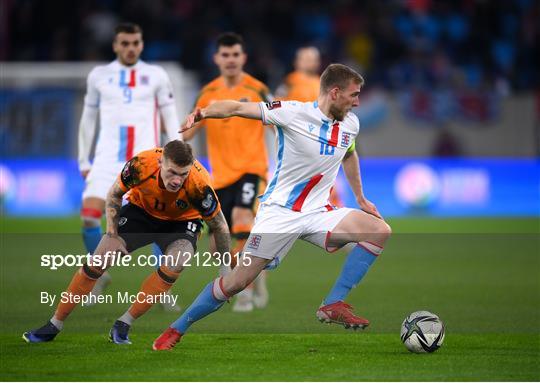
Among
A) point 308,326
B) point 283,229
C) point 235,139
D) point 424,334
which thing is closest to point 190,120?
point 283,229

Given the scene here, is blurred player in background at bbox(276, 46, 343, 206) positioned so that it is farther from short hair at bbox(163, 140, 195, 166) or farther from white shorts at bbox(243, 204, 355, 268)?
short hair at bbox(163, 140, 195, 166)

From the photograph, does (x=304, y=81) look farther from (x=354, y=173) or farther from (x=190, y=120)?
(x=190, y=120)

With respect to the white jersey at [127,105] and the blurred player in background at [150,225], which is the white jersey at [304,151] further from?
the white jersey at [127,105]

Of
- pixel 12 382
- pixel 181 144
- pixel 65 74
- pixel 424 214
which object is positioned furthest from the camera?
pixel 65 74

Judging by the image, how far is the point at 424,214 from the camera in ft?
63.4

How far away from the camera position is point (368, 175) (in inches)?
755

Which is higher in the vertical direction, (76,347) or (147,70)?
(147,70)

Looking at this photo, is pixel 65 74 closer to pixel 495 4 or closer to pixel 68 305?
pixel 495 4

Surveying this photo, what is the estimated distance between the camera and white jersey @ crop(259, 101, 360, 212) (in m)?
7.62

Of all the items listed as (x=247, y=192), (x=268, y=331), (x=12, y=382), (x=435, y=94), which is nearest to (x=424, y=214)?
(x=435, y=94)

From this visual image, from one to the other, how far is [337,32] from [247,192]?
45.1 ft

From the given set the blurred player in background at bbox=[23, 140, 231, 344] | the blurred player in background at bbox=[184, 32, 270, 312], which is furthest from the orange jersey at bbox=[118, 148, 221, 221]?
the blurred player in background at bbox=[184, 32, 270, 312]

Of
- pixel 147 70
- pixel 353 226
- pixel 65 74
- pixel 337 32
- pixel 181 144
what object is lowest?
pixel 353 226

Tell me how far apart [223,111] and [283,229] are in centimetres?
93
